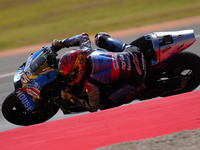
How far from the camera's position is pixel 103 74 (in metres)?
3.56

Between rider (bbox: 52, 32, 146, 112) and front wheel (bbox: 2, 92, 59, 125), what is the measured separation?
1.88ft

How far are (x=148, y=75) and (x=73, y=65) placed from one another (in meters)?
1.12

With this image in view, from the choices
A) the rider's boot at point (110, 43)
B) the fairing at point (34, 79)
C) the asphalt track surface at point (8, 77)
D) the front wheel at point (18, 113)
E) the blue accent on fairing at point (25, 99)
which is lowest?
the asphalt track surface at point (8, 77)

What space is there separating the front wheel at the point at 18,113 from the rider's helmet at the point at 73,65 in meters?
0.85

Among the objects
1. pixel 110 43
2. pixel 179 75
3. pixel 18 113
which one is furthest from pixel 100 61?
pixel 18 113

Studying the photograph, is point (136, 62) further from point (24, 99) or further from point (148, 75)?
point (24, 99)

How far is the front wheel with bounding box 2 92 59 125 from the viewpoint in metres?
4.01

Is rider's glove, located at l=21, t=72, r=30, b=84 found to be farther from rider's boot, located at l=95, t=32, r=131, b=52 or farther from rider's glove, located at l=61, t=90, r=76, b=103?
rider's boot, located at l=95, t=32, r=131, b=52

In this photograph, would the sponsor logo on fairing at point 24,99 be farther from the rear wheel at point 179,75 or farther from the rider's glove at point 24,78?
the rear wheel at point 179,75

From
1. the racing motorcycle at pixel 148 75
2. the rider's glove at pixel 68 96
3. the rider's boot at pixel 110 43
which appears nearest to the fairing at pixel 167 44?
the racing motorcycle at pixel 148 75

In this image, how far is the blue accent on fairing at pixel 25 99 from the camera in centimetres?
384

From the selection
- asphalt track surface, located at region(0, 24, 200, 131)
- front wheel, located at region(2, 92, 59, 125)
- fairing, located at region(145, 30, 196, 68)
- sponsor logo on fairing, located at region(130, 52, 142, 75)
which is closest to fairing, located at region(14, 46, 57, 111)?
front wheel, located at region(2, 92, 59, 125)

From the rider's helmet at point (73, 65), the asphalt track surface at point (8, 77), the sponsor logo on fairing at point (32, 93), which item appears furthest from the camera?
the asphalt track surface at point (8, 77)

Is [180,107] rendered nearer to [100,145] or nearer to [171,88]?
[171,88]
